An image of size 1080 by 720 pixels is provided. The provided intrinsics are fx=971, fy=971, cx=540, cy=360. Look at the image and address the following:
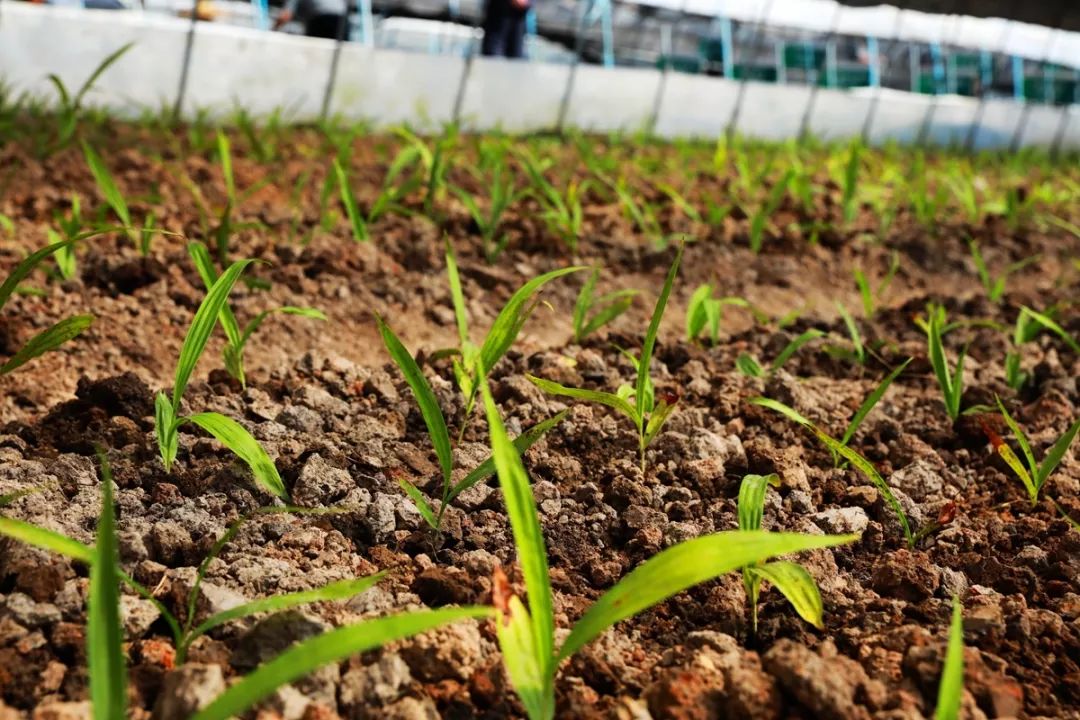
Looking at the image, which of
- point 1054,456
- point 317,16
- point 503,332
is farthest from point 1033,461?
point 317,16

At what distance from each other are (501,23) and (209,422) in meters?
6.14

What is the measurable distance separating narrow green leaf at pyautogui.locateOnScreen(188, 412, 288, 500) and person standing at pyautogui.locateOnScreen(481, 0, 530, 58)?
19.8 feet

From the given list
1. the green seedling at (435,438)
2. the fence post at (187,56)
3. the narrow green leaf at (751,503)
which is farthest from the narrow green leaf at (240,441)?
the fence post at (187,56)

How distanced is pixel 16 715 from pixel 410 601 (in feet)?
1.15

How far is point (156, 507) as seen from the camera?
1.08 metres

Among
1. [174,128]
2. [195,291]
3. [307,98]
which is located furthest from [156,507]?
[307,98]

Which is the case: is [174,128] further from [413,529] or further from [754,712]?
[754,712]

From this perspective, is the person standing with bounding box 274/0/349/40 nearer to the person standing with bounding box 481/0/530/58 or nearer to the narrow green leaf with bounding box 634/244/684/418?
the person standing with bounding box 481/0/530/58

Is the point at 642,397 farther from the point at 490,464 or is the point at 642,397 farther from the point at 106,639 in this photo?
the point at 106,639

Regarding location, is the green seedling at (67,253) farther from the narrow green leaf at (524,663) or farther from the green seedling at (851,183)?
the green seedling at (851,183)

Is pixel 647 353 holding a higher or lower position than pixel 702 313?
higher

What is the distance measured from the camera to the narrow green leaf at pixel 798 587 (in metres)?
0.91

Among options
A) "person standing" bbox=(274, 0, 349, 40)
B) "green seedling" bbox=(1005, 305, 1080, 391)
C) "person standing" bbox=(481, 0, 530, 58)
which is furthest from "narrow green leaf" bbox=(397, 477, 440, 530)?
"person standing" bbox=(481, 0, 530, 58)

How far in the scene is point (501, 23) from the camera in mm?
6723
